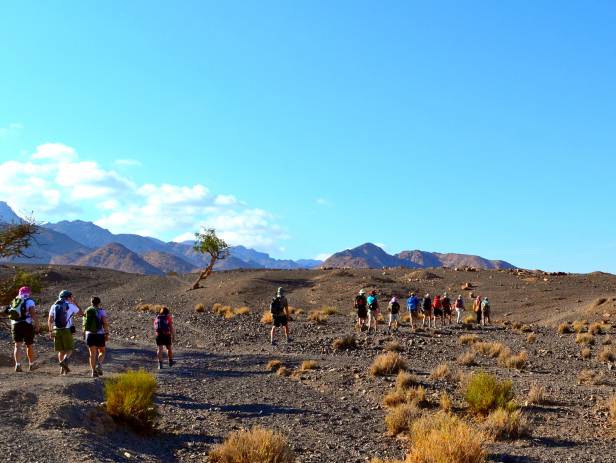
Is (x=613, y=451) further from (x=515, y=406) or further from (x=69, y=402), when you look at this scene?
(x=69, y=402)

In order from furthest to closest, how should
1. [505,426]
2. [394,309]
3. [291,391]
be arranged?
1. [394,309]
2. [291,391]
3. [505,426]

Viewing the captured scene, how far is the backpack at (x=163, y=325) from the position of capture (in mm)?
17688

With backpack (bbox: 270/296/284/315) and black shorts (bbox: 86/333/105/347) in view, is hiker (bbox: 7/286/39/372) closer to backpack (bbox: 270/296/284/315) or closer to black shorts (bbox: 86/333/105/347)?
black shorts (bbox: 86/333/105/347)

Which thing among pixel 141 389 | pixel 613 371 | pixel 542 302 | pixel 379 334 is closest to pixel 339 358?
pixel 379 334

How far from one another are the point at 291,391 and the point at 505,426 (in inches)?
238

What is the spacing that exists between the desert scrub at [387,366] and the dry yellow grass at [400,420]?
5.32 m

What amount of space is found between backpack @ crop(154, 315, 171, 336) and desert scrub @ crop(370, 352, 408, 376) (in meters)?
6.16

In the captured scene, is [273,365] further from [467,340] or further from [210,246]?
[210,246]

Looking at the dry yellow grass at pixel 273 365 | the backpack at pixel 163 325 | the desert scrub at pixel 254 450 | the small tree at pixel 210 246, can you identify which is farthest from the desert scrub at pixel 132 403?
the small tree at pixel 210 246

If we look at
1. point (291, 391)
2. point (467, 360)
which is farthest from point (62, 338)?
point (467, 360)

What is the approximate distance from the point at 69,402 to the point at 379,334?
1877 centimetres

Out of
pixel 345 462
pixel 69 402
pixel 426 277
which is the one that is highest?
pixel 426 277

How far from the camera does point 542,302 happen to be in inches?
1877

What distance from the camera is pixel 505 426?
11.2m
